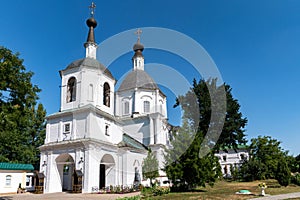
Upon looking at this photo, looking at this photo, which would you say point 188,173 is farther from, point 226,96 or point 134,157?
point 226,96

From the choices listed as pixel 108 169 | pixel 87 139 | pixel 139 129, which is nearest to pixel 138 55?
pixel 139 129

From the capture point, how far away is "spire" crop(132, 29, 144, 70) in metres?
39.1

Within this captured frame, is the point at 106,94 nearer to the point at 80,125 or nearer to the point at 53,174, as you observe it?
the point at 80,125

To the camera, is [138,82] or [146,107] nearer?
[146,107]

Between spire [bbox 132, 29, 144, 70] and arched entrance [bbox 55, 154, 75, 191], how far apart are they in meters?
18.0

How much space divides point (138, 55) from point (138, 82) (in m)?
6.47

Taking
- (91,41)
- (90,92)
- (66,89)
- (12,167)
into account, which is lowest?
(12,167)

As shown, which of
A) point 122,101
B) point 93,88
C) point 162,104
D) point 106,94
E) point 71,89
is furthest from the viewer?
point 162,104

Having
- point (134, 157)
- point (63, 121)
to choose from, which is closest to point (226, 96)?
point (134, 157)

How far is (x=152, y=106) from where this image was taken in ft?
112

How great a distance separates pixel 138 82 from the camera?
34750 mm

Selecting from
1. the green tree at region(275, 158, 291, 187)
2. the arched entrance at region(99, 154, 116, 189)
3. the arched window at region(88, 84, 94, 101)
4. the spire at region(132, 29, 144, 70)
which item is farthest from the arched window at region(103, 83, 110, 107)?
the green tree at region(275, 158, 291, 187)

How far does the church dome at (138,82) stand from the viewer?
34.4 m

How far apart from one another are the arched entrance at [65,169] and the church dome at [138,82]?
499 inches
